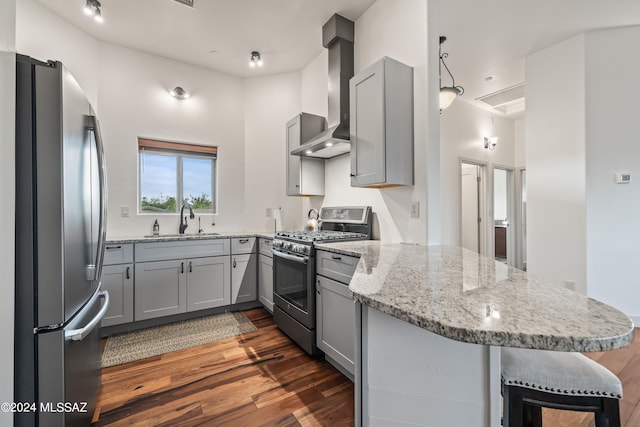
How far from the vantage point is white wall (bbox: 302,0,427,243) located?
7.07 ft

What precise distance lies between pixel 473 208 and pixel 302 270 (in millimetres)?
4308

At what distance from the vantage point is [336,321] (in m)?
2.02

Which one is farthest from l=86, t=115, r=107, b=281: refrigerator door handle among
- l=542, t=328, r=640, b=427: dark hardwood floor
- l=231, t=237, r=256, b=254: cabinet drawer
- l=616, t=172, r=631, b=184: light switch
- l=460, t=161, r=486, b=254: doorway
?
l=460, t=161, r=486, b=254: doorway

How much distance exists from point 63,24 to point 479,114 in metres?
5.86

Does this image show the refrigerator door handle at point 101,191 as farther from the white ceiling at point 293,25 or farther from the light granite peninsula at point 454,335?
the white ceiling at point 293,25

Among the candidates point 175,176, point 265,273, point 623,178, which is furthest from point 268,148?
point 623,178

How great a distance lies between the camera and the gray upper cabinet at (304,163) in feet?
10.7

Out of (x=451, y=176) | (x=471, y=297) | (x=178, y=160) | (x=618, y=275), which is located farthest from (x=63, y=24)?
(x=618, y=275)

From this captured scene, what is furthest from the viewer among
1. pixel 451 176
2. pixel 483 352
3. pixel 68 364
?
pixel 451 176

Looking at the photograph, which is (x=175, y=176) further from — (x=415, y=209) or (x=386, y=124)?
Result: (x=415, y=209)

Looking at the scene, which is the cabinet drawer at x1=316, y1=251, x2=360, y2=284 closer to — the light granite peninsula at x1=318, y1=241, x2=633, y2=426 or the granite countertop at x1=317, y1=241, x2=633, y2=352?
the granite countertop at x1=317, y1=241, x2=633, y2=352

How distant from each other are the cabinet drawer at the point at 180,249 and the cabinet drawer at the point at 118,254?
0.07 m

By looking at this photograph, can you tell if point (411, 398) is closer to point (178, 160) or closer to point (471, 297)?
point (471, 297)

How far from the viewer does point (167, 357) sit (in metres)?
2.33
